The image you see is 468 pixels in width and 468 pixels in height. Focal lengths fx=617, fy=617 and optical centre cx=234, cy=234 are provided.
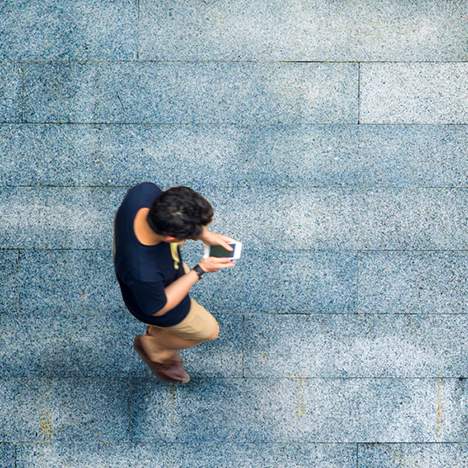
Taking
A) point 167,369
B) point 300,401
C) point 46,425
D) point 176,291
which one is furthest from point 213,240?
point 46,425

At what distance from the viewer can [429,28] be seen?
18.3 ft

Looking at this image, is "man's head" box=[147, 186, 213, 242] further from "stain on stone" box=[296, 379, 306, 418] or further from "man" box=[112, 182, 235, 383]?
"stain on stone" box=[296, 379, 306, 418]

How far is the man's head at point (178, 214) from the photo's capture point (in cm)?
368

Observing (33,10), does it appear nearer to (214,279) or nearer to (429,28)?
(214,279)

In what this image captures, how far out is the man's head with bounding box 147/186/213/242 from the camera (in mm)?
3678

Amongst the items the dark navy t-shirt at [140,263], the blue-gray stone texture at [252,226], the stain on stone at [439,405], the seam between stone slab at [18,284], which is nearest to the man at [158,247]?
the dark navy t-shirt at [140,263]

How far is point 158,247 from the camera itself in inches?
153

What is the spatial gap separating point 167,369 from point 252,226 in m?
1.44

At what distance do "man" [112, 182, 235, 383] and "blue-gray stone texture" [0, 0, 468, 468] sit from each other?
124 cm

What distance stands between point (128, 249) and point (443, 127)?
3.26 metres

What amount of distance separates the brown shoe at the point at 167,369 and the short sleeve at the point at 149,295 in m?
1.17

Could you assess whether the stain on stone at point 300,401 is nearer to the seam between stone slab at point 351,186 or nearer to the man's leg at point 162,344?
the man's leg at point 162,344

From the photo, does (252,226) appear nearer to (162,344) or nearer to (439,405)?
(162,344)

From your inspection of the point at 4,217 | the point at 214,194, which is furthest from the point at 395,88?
the point at 4,217
